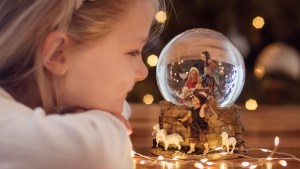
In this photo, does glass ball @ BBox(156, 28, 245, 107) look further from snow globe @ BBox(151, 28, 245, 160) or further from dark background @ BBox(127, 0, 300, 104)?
dark background @ BBox(127, 0, 300, 104)

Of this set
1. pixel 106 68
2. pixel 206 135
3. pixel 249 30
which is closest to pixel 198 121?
pixel 206 135

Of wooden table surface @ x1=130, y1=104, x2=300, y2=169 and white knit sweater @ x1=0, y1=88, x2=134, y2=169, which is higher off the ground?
white knit sweater @ x1=0, y1=88, x2=134, y2=169

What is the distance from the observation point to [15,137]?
2.51ft

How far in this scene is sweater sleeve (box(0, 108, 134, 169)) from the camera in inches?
30.1

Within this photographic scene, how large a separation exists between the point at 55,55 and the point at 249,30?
Result: 2.13 m

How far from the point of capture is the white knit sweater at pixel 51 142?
2.51 feet

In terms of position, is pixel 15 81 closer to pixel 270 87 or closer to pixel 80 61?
pixel 80 61

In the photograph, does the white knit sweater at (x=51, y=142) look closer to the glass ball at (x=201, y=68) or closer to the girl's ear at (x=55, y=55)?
the girl's ear at (x=55, y=55)

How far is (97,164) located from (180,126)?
0.39m

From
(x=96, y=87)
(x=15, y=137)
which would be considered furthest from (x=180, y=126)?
(x=15, y=137)

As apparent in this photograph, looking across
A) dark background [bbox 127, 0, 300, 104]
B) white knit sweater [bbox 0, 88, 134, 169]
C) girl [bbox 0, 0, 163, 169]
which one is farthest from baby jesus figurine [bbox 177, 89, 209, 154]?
dark background [bbox 127, 0, 300, 104]

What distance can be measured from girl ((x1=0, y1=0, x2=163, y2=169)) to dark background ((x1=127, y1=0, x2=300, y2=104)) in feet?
6.02

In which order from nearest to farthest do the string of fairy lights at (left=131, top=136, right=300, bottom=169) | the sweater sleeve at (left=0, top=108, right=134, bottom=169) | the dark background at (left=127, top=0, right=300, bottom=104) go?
the sweater sleeve at (left=0, top=108, right=134, bottom=169) < the string of fairy lights at (left=131, top=136, right=300, bottom=169) < the dark background at (left=127, top=0, right=300, bottom=104)

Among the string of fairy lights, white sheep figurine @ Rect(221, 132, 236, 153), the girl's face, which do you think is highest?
the girl's face
